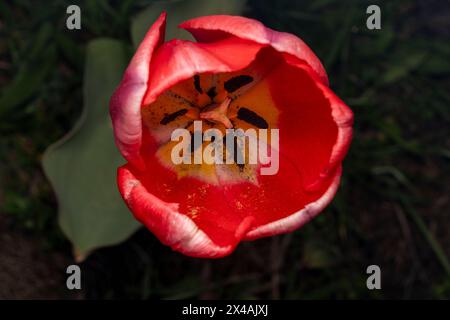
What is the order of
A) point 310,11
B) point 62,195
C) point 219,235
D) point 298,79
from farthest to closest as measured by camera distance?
point 310,11, point 62,195, point 298,79, point 219,235

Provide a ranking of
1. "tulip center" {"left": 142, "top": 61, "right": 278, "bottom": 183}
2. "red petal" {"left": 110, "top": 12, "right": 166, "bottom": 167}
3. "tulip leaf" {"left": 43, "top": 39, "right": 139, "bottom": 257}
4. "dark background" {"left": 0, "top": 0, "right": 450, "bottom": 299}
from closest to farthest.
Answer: "red petal" {"left": 110, "top": 12, "right": 166, "bottom": 167}, "tulip center" {"left": 142, "top": 61, "right": 278, "bottom": 183}, "tulip leaf" {"left": 43, "top": 39, "right": 139, "bottom": 257}, "dark background" {"left": 0, "top": 0, "right": 450, "bottom": 299}

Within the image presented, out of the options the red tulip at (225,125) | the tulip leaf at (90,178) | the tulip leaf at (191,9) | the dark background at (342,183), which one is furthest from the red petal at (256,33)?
the dark background at (342,183)

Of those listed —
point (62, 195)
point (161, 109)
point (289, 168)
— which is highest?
point (161, 109)

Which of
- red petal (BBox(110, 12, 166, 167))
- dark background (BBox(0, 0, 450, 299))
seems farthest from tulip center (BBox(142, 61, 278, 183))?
dark background (BBox(0, 0, 450, 299))

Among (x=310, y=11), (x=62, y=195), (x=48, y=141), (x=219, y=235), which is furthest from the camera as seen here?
(x=310, y=11)

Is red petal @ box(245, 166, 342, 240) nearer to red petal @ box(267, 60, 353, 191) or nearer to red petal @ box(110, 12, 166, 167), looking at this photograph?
red petal @ box(267, 60, 353, 191)

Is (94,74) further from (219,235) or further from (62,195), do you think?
(219,235)
